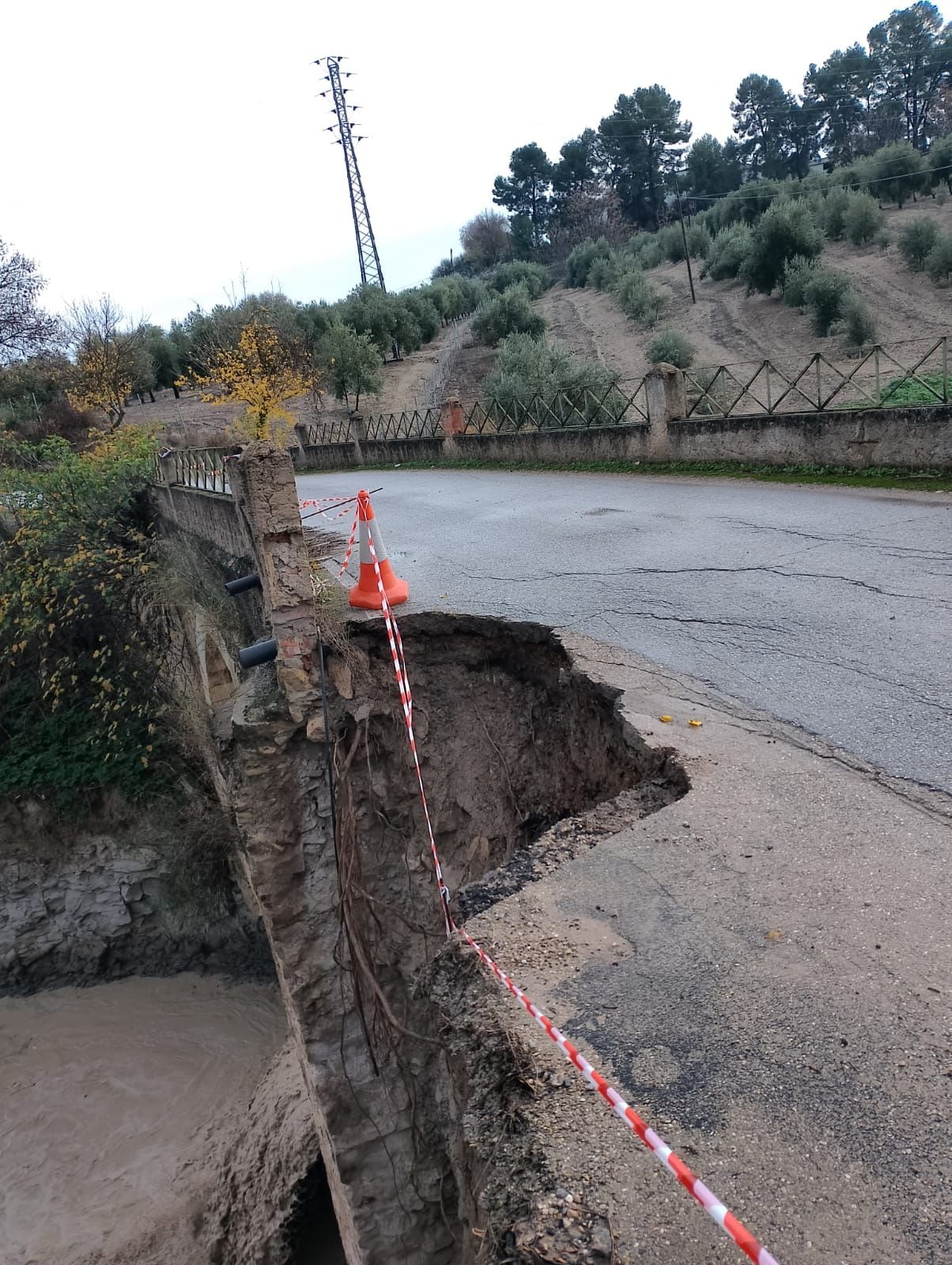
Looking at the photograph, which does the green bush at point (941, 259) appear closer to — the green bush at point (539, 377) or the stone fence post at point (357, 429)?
the green bush at point (539, 377)

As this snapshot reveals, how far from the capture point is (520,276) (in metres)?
53.7

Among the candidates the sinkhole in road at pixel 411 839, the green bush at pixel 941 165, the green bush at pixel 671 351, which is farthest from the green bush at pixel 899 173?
the sinkhole in road at pixel 411 839

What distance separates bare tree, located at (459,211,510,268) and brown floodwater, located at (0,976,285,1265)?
2665 inches

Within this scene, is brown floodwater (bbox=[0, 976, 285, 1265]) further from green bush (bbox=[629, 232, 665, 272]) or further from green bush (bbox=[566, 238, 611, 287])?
green bush (bbox=[566, 238, 611, 287])

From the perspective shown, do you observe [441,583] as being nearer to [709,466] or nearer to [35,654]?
[709,466]

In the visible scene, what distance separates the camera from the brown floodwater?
917cm

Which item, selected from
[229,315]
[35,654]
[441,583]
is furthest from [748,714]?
[229,315]

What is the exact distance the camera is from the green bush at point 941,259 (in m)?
29.6

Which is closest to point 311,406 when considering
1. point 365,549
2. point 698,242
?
point 698,242

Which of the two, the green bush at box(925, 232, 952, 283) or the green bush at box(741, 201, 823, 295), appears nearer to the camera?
the green bush at box(925, 232, 952, 283)

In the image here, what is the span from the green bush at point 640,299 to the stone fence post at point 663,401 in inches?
1050

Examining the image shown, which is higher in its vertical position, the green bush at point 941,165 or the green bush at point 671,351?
the green bush at point 941,165

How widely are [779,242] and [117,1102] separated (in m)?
36.5

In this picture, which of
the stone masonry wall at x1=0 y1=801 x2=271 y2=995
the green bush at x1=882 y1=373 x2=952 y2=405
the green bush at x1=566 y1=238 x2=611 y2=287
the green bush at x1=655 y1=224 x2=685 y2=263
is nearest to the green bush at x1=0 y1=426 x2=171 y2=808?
the stone masonry wall at x1=0 y1=801 x2=271 y2=995
